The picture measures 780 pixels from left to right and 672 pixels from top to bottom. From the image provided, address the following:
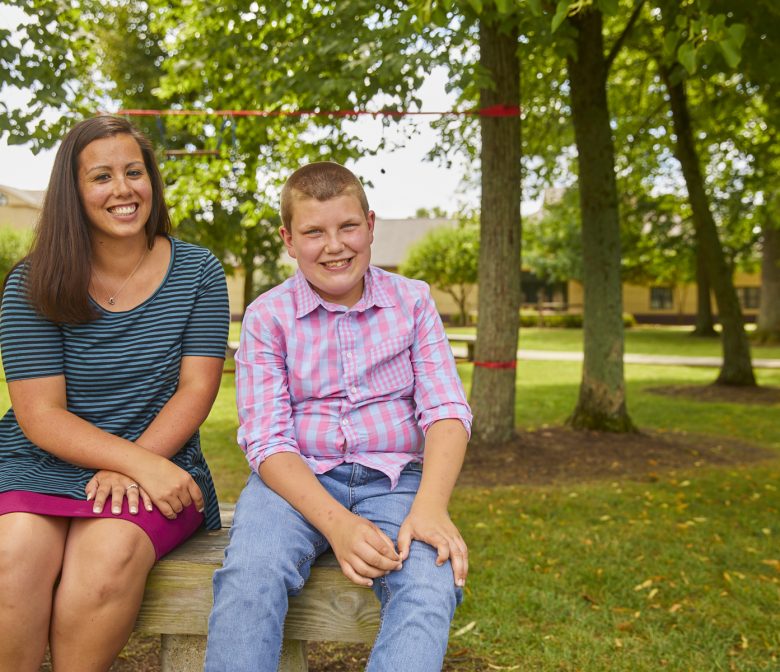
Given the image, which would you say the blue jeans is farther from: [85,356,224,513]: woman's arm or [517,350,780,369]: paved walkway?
[517,350,780,369]: paved walkway

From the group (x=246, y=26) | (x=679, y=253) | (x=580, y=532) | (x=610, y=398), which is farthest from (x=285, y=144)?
(x=679, y=253)

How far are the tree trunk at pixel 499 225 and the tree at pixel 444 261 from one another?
107 feet

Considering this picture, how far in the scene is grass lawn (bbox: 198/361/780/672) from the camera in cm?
341

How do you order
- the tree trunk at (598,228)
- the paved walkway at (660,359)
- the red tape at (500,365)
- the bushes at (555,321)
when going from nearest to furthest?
the red tape at (500,365) < the tree trunk at (598,228) < the paved walkway at (660,359) < the bushes at (555,321)

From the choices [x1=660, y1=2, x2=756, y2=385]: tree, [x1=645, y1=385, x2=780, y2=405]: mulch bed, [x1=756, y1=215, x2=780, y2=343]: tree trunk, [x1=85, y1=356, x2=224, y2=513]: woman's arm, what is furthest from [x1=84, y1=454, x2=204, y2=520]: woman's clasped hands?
[x1=756, y1=215, x2=780, y2=343]: tree trunk

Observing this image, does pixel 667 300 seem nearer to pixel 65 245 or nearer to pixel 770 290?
pixel 770 290

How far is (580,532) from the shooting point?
16.7ft

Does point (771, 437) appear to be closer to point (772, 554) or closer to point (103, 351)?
point (772, 554)

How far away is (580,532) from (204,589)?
3.37 m

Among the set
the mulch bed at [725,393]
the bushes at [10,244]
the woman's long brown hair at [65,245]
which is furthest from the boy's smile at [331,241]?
the bushes at [10,244]

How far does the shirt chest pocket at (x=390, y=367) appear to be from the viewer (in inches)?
95.2

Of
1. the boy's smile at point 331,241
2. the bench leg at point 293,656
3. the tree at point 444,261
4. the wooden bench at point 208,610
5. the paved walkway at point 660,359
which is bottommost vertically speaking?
the paved walkway at point 660,359

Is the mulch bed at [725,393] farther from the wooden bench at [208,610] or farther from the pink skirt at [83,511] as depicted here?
the pink skirt at [83,511]

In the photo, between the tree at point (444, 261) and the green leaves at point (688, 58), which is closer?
the green leaves at point (688, 58)
